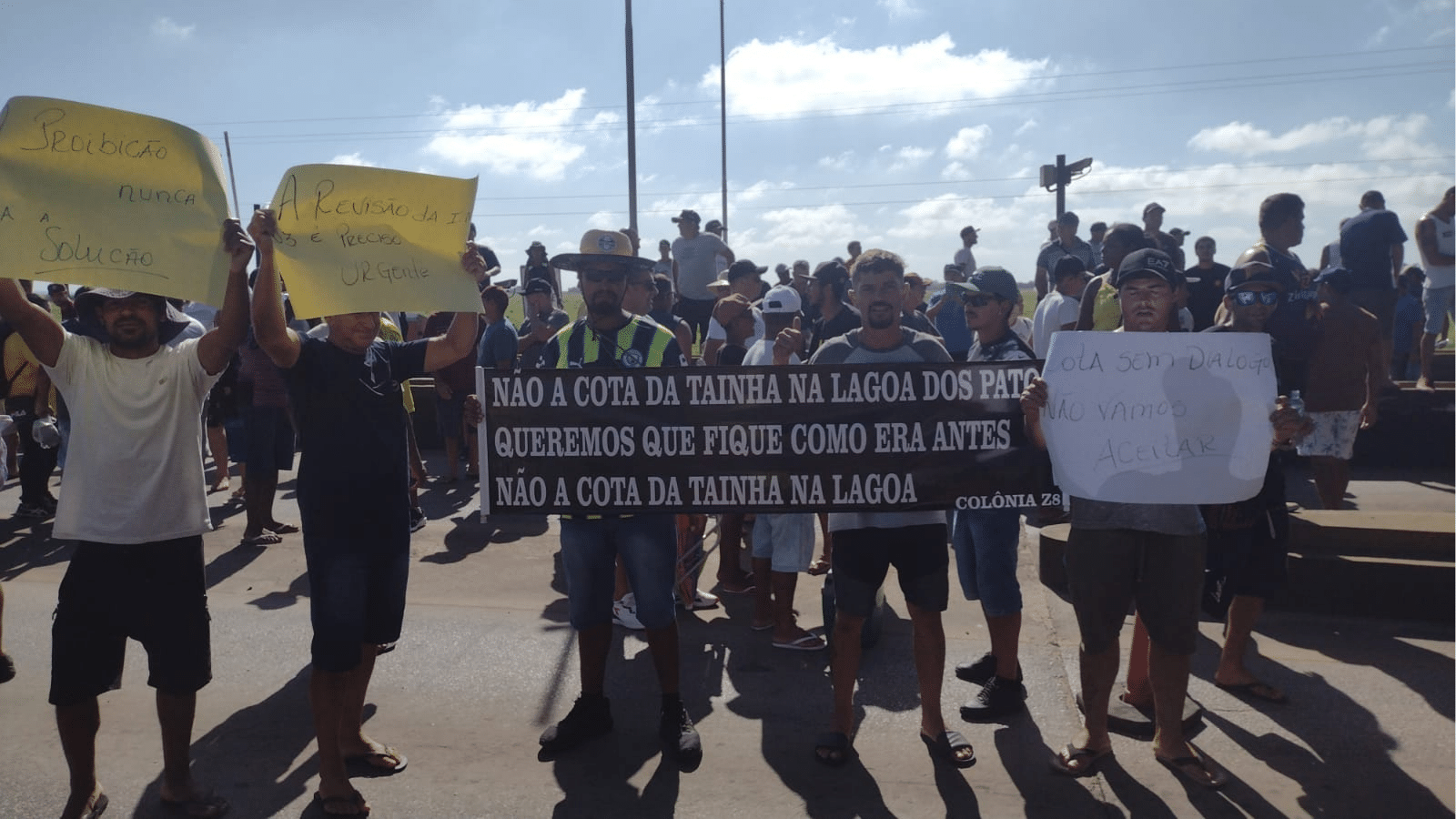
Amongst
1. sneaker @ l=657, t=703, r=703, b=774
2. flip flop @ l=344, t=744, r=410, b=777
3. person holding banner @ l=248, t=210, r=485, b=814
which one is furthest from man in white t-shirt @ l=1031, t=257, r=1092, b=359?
flip flop @ l=344, t=744, r=410, b=777

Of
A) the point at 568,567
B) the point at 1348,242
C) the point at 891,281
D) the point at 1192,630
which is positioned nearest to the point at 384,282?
the point at 568,567

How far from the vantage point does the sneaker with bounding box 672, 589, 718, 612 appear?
19.8ft

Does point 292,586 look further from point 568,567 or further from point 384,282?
point 384,282

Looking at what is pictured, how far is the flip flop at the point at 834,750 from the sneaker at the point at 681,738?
0.47 m

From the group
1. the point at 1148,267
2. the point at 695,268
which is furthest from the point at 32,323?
the point at 695,268

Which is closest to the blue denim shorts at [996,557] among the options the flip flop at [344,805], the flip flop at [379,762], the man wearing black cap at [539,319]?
the flip flop at [379,762]

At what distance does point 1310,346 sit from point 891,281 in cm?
221

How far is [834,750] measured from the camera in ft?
13.0

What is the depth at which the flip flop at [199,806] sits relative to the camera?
3576 mm

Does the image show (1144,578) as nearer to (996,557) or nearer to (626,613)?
A: (996,557)

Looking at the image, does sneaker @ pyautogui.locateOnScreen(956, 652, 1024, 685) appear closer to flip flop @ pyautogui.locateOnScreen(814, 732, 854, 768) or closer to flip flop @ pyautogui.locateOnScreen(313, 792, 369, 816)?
flip flop @ pyautogui.locateOnScreen(814, 732, 854, 768)

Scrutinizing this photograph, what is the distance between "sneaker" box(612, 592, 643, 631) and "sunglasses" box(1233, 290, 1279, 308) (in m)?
3.31

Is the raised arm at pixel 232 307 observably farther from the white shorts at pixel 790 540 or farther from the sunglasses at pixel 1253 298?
the sunglasses at pixel 1253 298

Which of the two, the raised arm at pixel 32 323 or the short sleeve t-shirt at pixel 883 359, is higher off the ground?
the raised arm at pixel 32 323
